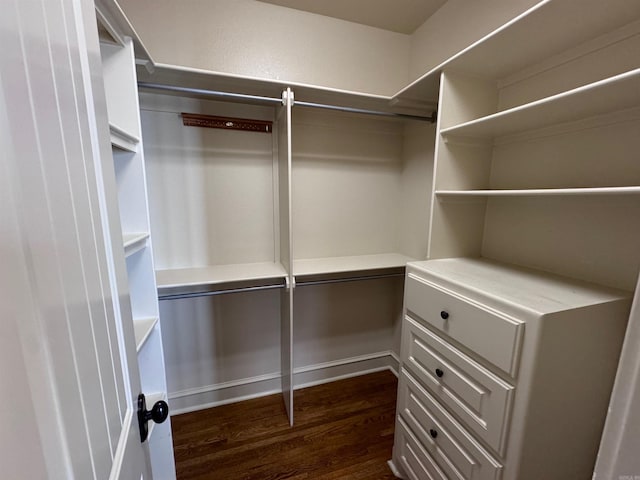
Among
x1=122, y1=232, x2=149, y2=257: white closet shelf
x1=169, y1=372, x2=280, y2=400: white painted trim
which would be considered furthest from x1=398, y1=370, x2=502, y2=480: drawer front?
x1=122, y1=232, x2=149, y2=257: white closet shelf

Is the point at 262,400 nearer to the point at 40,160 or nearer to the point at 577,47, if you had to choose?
the point at 40,160

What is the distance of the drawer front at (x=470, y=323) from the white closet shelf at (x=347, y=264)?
0.55 metres

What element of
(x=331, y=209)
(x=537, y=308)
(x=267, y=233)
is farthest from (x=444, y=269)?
(x=267, y=233)

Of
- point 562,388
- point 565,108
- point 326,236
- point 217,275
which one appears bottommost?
point 562,388

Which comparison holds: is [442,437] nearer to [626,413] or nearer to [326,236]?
[626,413]

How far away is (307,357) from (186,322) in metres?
0.94

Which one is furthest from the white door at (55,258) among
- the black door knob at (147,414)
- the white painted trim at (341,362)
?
the white painted trim at (341,362)

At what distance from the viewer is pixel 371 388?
215 centimetres

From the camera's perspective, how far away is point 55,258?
12.7 inches

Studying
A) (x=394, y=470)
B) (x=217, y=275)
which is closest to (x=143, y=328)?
(x=217, y=275)

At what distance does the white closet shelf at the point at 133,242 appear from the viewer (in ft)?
3.12

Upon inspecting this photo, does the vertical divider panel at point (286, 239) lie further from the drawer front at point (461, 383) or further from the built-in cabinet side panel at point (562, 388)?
the built-in cabinet side panel at point (562, 388)

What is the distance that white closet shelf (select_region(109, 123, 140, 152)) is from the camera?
35.3 inches

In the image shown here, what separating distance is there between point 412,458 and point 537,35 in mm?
1915
